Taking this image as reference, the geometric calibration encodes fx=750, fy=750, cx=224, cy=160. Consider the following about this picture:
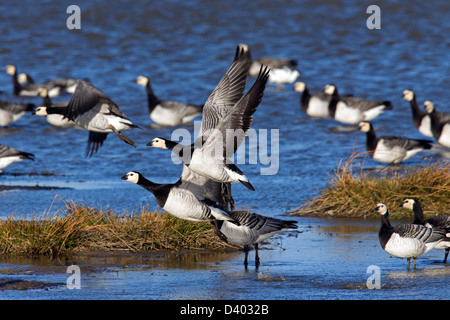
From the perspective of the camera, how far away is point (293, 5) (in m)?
31.7

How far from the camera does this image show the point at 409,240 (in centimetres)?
778

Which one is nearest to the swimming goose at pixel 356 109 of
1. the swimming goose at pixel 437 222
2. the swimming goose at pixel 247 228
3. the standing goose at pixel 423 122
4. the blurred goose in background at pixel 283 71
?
→ the standing goose at pixel 423 122

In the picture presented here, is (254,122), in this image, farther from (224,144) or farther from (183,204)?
(183,204)

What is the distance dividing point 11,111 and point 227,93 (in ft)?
33.1

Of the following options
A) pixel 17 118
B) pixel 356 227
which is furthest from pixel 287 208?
pixel 17 118

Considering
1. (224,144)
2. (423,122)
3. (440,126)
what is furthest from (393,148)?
(224,144)

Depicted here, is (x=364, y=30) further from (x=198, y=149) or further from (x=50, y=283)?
(x=50, y=283)

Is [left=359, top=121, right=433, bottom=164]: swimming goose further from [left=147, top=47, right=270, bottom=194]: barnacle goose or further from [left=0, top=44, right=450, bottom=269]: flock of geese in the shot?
[left=147, top=47, right=270, bottom=194]: barnacle goose

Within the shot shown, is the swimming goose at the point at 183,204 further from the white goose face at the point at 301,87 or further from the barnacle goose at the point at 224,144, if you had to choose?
the white goose face at the point at 301,87

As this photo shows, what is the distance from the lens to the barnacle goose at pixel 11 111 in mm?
18125

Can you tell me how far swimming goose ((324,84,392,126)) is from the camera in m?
18.6

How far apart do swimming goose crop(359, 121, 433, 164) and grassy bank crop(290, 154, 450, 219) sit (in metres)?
3.46

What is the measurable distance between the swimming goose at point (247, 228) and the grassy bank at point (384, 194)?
242 cm

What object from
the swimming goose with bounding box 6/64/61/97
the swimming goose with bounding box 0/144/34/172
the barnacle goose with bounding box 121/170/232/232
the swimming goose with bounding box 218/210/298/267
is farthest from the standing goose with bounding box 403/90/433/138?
the swimming goose with bounding box 6/64/61/97
